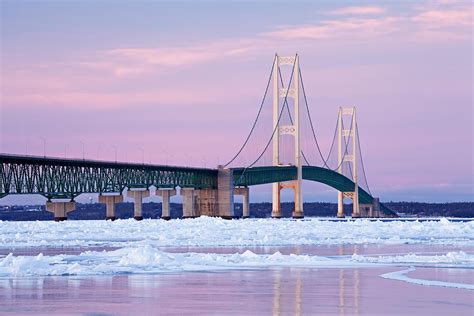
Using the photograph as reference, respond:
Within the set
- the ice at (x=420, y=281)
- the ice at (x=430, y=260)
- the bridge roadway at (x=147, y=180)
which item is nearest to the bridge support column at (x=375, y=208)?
the bridge roadway at (x=147, y=180)

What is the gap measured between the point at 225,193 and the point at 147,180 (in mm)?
7699

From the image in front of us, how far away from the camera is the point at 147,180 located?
97.5m

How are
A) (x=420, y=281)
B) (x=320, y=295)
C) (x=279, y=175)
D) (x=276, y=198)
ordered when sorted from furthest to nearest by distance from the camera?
(x=276, y=198) → (x=279, y=175) → (x=420, y=281) → (x=320, y=295)

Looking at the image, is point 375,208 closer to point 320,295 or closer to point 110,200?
point 110,200

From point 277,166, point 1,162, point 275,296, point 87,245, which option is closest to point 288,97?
point 277,166

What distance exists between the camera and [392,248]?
28969mm

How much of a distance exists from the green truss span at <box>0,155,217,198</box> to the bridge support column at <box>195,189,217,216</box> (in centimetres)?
94

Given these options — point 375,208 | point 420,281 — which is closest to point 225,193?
point 375,208

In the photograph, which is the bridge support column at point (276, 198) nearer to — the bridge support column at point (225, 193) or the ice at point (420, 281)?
the bridge support column at point (225, 193)

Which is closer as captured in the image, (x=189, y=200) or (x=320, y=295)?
(x=320, y=295)

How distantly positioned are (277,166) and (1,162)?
98.9 ft

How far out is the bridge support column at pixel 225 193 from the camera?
98.1 metres

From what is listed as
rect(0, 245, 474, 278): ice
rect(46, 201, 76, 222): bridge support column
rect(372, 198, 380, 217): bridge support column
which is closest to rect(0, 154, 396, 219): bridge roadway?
rect(46, 201, 76, 222): bridge support column

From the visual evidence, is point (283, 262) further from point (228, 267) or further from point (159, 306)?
point (159, 306)
